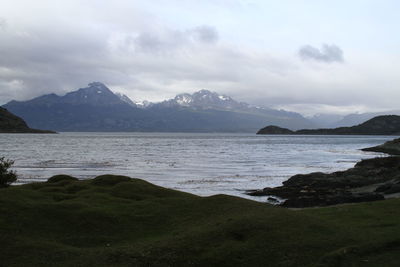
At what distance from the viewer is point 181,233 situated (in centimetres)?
1623

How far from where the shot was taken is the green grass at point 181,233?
14.0 metres

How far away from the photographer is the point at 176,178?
187ft

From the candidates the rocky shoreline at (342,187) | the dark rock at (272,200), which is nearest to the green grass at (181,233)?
the rocky shoreline at (342,187)

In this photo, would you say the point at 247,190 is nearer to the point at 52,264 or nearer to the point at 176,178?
the point at 176,178

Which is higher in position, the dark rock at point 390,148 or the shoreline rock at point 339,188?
the dark rock at point 390,148

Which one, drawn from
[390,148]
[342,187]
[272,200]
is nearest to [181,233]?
[272,200]

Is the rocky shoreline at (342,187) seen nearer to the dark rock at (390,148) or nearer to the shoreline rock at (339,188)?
the shoreline rock at (339,188)

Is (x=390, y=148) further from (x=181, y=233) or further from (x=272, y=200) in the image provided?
(x=181, y=233)

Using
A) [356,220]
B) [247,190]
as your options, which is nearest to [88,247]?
[356,220]

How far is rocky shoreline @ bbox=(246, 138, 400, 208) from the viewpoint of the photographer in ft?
110

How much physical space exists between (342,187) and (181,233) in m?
33.3

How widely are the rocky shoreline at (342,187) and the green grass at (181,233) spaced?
39.9ft

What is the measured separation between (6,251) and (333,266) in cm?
1092

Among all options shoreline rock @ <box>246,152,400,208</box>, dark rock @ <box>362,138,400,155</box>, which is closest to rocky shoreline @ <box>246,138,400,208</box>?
shoreline rock @ <box>246,152,400,208</box>
